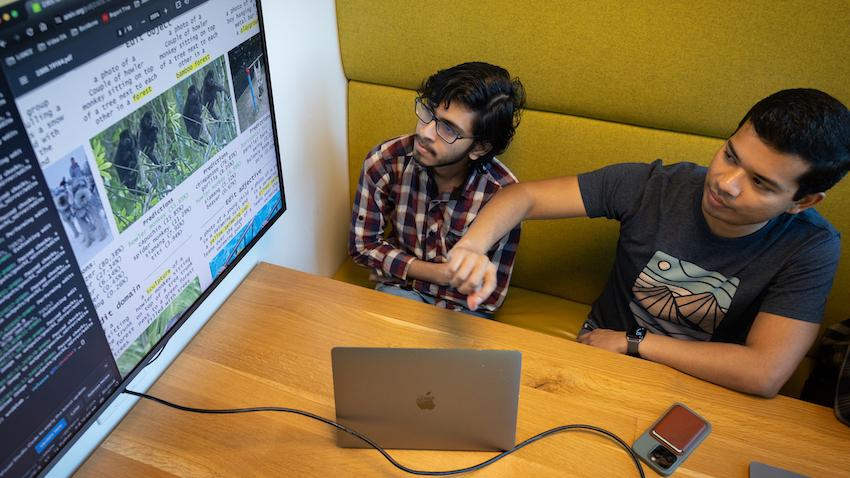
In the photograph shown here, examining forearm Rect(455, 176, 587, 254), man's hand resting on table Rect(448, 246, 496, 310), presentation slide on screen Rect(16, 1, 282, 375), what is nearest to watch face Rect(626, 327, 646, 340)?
forearm Rect(455, 176, 587, 254)

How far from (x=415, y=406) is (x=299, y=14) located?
85cm

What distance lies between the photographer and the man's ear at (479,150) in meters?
1.29

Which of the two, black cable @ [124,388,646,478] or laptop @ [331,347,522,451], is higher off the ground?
laptop @ [331,347,522,451]

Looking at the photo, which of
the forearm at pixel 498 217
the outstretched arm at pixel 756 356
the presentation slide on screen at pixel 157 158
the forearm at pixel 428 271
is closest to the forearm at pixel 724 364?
the outstretched arm at pixel 756 356

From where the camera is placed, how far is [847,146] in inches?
37.4

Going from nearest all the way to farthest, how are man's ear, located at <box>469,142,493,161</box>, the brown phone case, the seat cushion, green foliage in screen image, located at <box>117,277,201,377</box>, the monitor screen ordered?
the monitor screen → green foliage in screen image, located at <box>117,277,201,377</box> → the brown phone case → man's ear, located at <box>469,142,493,161</box> → the seat cushion

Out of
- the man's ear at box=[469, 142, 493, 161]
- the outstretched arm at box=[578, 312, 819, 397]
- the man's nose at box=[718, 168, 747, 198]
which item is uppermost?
the man's nose at box=[718, 168, 747, 198]

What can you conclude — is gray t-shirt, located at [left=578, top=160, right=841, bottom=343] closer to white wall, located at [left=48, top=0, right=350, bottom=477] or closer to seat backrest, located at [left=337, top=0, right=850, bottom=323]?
seat backrest, located at [left=337, top=0, right=850, bottom=323]

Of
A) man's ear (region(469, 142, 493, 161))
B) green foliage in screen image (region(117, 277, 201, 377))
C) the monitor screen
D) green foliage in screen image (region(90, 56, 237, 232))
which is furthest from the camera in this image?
man's ear (region(469, 142, 493, 161))

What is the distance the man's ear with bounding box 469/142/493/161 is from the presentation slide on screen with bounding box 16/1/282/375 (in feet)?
1.47

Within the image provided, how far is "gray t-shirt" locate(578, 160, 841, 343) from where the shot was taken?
3.46 feet

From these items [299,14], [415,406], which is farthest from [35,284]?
[299,14]

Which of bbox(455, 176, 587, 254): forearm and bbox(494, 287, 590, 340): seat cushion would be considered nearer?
bbox(455, 176, 587, 254): forearm

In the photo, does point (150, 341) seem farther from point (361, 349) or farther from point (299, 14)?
point (299, 14)
